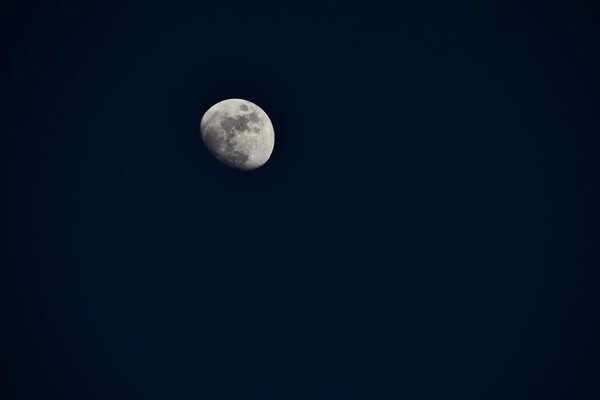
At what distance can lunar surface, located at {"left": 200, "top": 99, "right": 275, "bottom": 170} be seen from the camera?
11.9 m

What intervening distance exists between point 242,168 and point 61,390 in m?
17.2

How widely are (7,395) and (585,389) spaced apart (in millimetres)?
28671

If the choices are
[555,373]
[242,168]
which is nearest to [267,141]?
[242,168]

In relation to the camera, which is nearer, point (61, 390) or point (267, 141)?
point (267, 141)

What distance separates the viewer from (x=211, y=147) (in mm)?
12203

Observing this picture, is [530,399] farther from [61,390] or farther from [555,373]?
[61,390]

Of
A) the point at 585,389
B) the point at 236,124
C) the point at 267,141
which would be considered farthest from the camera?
the point at 585,389

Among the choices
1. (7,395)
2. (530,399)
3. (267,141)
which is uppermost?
(267,141)

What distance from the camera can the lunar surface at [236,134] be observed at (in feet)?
39.1

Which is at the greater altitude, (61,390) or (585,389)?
(61,390)

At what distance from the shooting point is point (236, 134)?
11.9 m

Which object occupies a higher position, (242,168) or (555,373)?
(242,168)

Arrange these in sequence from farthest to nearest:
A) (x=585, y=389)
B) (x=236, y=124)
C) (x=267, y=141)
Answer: (x=585, y=389)
(x=267, y=141)
(x=236, y=124)

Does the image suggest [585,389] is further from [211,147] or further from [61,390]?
[61,390]
